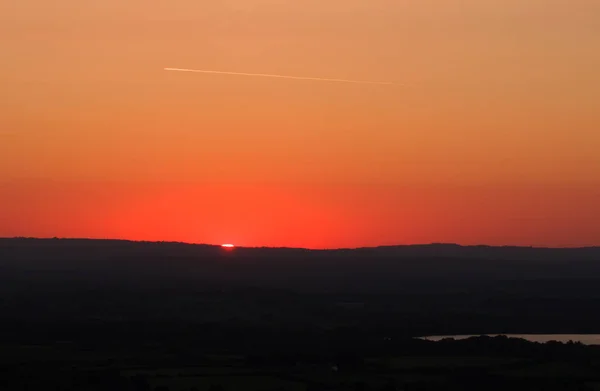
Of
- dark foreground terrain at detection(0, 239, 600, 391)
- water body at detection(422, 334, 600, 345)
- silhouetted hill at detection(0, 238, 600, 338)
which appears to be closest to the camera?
dark foreground terrain at detection(0, 239, 600, 391)

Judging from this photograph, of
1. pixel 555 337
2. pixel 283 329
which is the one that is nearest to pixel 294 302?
pixel 283 329

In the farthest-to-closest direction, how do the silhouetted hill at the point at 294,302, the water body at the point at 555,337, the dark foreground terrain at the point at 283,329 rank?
the silhouetted hill at the point at 294,302 → the water body at the point at 555,337 → the dark foreground terrain at the point at 283,329

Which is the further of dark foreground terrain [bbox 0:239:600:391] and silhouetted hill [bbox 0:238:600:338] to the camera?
silhouetted hill [bbox 0:238:600:338]

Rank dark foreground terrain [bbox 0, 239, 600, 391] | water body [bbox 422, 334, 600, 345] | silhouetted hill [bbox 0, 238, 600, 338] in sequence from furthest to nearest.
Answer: silhouetted hill [bbox 0, 238, 600, 338] < water body [bbox 422, 334, 600, 345] < dark foreground terrain [bbox 0, 239, 600, 391]

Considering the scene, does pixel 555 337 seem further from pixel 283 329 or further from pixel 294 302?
pixel 294 302

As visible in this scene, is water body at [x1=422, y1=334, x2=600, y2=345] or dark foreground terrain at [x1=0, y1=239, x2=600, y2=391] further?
water body at [x1=422, y1=334, x2=600, y2=345]

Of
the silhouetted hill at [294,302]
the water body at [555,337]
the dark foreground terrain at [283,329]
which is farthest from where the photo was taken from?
the silhouetted hill at [294,302]

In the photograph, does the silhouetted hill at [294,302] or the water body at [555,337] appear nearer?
the water body at [555,337]

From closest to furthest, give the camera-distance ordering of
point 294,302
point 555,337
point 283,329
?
point 555,337 → point 283,329 → point 294,302
